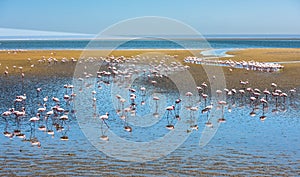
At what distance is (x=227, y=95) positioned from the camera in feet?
68.6

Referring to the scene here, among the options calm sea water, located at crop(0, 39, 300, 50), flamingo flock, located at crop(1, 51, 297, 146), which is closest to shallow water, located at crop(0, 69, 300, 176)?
flamingo flock, located at crop(1, 51, 297, 146)

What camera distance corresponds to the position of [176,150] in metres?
12.4

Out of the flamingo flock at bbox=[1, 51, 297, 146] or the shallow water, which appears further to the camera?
the flamingo flock at bbox=[1, 51, 297, 146]

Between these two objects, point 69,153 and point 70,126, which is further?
point 70,126

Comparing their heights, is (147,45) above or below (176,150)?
above

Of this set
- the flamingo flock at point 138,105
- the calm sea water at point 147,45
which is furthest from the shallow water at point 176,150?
the calm sea water at point 147,45

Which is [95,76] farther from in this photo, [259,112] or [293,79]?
[259,112]

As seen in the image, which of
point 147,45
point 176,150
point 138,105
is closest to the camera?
point 176,150

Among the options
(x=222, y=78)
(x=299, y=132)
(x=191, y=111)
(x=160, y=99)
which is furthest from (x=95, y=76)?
(x=299, y=132)

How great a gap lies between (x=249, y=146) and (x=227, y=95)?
8.28 m

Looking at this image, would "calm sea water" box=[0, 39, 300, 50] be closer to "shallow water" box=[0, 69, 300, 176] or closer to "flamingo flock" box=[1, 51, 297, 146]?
"flamingo flock" box=[1, 51, 297, 146]

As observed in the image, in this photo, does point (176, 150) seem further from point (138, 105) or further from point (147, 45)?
point (147, 45)

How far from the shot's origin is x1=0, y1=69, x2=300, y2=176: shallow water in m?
10.7

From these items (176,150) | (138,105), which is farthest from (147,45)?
(176,150)
